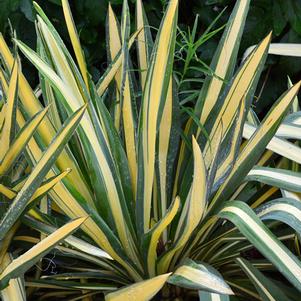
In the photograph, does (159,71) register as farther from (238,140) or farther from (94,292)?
(94,292)

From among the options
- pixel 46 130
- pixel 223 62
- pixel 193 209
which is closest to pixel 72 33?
pixel 46 130

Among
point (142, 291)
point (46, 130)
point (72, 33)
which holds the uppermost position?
point (72, 33)

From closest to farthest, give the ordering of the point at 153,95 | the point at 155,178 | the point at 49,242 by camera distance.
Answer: the point at 49,242
the point at 153,95
the point at 155,178

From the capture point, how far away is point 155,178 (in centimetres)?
133

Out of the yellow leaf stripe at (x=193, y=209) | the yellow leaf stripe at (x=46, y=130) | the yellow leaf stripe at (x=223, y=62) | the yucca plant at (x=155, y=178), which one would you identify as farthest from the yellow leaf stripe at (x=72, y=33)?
the yellow leaf stripe at (x=193, y=209)

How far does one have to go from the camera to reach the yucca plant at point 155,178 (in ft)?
3.85

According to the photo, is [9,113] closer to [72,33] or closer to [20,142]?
[20,142]

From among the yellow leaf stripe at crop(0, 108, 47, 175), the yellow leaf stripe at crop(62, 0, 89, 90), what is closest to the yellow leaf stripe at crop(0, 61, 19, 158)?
the yellow leaf stripe at crop(0, 108, 47, 175)

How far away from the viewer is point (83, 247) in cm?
117

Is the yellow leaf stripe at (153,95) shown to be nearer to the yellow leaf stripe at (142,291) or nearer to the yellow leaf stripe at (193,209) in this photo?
the yellow leaf stripe at (193,209)

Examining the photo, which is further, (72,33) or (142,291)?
(72,33)

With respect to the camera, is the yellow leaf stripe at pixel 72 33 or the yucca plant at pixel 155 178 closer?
the yucca plant at pixel 155 178

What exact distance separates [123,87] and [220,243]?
1.20 feet

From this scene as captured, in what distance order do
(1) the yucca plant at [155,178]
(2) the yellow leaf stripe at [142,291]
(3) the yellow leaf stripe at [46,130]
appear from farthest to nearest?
1. (3) the yellow leaf stripe at [46,130]
2. (1) the yucca plant at [155,178]
3. (2) the yellow leaf stripe at [142,291]
